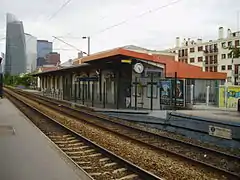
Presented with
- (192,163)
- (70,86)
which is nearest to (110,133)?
(192,163)

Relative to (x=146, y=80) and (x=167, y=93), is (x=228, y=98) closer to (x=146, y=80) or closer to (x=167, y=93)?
(x=167, y=93)

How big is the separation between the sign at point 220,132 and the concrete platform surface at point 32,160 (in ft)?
19.8

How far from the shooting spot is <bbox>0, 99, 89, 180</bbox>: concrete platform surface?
22.8ft

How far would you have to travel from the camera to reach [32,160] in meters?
8.38

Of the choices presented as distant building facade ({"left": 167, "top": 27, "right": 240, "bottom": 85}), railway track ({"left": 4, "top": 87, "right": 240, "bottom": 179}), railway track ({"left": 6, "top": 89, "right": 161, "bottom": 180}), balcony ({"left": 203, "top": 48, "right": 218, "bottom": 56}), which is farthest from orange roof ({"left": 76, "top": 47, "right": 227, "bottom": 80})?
balcony ({"left": 203, "top": 48, "right": 218, "bottom": 56})

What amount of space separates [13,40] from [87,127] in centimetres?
3091

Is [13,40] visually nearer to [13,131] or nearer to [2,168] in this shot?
[13,131]

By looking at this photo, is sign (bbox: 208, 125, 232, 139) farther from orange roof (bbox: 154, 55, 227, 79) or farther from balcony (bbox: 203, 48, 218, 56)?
balcony (bbox: 203, 48, 218, 56)

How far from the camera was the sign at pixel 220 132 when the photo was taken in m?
12.1

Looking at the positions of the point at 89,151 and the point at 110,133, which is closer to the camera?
the point at 89,151

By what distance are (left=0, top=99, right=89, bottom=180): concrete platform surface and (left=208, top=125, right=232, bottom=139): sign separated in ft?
19.8

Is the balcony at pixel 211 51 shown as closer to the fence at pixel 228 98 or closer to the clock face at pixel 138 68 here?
the fence at pixel 228 98

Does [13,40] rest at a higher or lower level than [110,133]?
higher

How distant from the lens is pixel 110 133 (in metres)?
15.0
